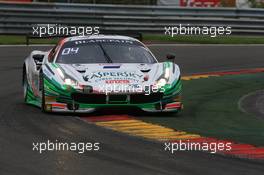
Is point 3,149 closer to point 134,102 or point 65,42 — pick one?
point 134,102

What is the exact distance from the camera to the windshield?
1159 cm

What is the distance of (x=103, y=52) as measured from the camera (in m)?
11.8

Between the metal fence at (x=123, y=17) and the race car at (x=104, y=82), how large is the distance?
44.2ft

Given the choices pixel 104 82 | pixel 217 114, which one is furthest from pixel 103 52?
pixel 217 114

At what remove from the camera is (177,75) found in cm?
1120

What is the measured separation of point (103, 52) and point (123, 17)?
46.9 feet

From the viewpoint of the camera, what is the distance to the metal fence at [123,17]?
82.1 feet

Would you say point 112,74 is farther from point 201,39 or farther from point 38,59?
point 201,39

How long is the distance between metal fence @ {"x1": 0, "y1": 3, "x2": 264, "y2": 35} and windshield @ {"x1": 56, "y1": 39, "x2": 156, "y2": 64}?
13.2 m

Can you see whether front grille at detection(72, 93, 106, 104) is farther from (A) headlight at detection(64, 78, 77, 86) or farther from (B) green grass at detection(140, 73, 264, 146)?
(B) green grass at detection(140, 73, 264, 146)

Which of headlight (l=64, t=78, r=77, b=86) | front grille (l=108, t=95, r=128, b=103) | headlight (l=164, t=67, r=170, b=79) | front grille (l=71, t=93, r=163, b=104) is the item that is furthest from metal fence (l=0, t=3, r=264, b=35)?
front grille (l=108, t=95, r=128, b=103)

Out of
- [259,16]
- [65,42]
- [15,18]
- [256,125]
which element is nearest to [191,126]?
[256,125]

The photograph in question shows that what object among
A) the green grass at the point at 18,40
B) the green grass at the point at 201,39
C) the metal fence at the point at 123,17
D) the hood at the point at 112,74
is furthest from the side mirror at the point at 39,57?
the green grass at the point at 201,39

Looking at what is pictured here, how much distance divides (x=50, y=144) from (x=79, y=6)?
17.9 metres
